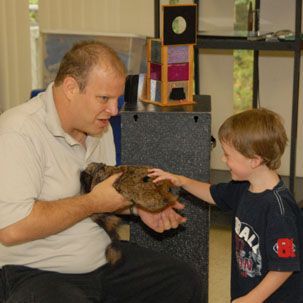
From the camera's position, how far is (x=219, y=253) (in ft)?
10.6

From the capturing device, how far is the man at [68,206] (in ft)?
5.88

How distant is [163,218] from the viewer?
2037mm

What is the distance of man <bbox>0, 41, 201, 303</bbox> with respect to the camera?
1.79m

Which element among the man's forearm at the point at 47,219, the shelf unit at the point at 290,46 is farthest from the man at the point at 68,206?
the shelf unit at the point at 290,46

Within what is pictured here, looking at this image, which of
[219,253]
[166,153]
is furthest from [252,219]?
[219,253]

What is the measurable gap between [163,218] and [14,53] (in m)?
2.31

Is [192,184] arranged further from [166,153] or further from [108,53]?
[108,53]

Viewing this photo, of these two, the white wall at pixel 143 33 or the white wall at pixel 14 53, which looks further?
the white wall at pixel 14 53

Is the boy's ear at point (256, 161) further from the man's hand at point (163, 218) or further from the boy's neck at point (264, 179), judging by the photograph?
the man's hand at point (163, 218)

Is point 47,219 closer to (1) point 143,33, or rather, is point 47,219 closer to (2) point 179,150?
(2) point 179,150

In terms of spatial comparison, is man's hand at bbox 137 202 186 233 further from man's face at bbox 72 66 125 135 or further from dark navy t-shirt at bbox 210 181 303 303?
man's face at bbox 72 66 125 135

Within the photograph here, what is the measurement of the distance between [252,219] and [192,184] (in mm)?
272

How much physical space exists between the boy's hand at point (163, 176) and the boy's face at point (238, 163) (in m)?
0.20

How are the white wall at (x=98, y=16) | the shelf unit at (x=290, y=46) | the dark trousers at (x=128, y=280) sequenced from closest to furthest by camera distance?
the dark trousers at (x=128, y=280), the shelf unit at (x=290, y=46), the white wall at (x=98, y=16)
